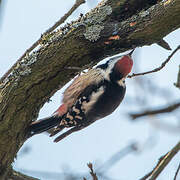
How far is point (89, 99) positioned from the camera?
158 inches

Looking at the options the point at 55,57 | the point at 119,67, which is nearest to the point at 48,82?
the point at 55,57

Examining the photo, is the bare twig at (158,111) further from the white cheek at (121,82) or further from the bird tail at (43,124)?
the white cheek at (121,82)

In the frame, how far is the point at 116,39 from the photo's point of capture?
293 centimetres

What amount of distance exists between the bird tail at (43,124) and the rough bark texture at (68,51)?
0.16m

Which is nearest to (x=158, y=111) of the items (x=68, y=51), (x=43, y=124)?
(x=68, y=51)

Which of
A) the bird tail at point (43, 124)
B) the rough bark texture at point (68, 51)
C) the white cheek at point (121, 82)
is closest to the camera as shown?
the rough bark texture at point (68, 51)

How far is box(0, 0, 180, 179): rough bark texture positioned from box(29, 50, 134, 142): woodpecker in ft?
2.92

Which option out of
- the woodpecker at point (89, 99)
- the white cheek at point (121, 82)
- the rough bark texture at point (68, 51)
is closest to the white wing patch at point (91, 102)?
the woodpecker at point (89, 99)

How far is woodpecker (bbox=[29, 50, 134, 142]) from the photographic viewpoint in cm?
395

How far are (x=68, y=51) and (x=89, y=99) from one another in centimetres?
119

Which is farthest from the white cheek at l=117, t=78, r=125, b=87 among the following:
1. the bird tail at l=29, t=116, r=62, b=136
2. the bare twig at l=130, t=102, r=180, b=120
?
the bare twig at l=130, t=102, r=180, b=120

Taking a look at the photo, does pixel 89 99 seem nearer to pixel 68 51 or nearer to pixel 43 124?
pixel 43 124

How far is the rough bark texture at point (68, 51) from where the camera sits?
2855 mm

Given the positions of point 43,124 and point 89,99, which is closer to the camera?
point 43,124
